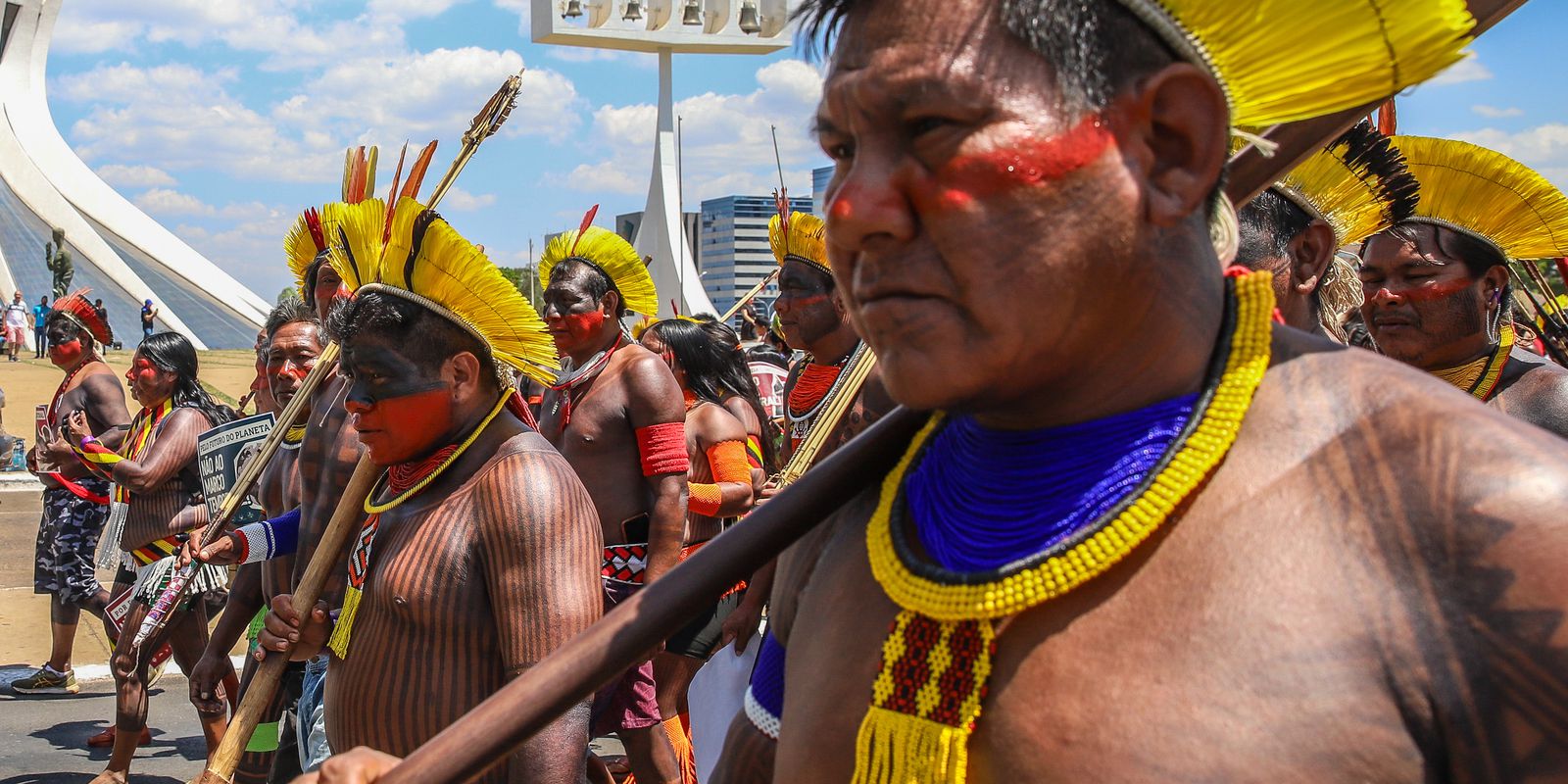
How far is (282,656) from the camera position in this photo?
3268mm

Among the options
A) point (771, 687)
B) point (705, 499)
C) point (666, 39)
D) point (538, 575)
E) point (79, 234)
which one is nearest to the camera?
point (771, 687)

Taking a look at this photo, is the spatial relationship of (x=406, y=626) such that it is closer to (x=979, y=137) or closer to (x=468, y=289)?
(x=468, y=289)

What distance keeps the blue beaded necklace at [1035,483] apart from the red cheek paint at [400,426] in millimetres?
2074

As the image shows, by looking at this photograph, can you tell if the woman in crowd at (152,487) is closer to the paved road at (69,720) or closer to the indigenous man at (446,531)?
the paved road at (69,720)

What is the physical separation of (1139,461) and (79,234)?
199 feet

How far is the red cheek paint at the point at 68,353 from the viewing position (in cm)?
844

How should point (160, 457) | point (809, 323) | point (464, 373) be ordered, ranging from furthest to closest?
point (160, 457) → point (809, 323) → point (464, 373)

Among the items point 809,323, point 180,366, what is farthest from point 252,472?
point 180,366

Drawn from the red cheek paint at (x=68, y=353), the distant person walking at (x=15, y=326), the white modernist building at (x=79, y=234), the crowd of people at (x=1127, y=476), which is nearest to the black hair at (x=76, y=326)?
the red cheek paint at (x=68, y=353)

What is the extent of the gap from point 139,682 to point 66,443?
7.15 feet

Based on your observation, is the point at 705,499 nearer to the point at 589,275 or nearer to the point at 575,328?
the point at 575,328

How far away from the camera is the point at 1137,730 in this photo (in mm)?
1181

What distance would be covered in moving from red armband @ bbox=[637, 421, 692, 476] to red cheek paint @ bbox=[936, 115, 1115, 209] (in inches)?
171

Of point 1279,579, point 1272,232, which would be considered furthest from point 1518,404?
point 1279,579
